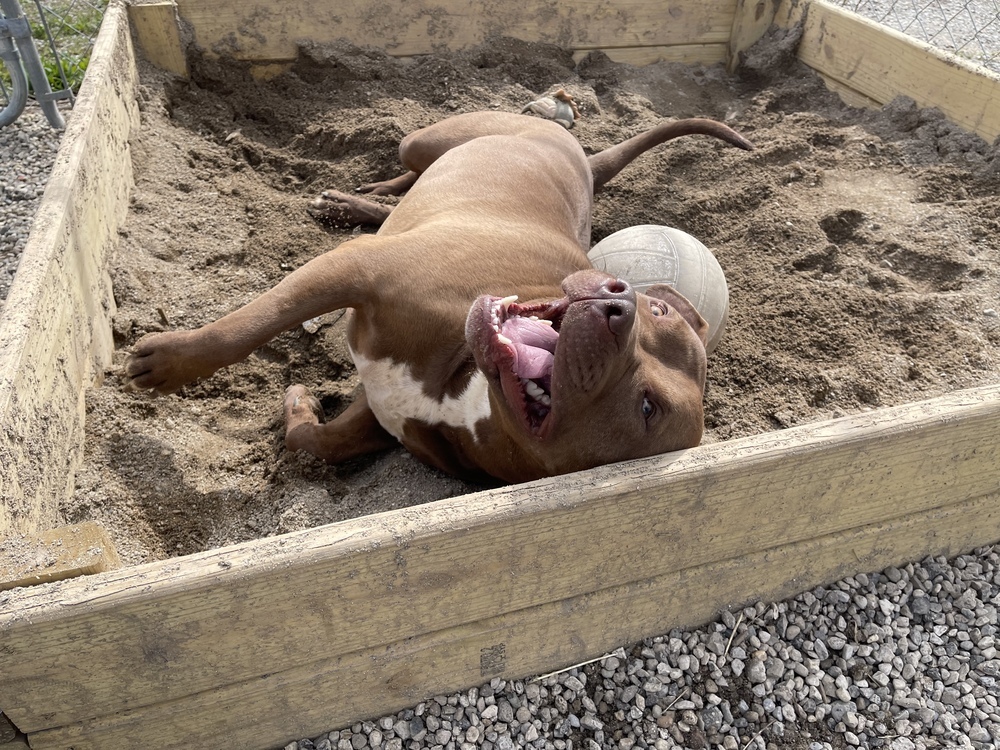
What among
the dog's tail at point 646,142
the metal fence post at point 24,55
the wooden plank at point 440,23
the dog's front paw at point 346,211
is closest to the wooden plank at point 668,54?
the wooden plank at point 440,23

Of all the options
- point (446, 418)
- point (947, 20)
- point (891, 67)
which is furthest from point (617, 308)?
point (947, 20)

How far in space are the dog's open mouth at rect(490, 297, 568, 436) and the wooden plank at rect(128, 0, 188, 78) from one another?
3459mm

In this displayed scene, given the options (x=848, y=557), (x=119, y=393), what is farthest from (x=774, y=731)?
(x=119, y=393)

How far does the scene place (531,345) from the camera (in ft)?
7.37

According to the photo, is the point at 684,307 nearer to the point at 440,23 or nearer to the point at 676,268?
the point at 676,268

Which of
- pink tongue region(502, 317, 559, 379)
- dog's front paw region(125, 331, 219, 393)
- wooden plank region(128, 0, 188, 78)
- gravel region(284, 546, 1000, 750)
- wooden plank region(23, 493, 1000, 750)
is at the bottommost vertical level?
gravel region(284, 546, 1000, 750)

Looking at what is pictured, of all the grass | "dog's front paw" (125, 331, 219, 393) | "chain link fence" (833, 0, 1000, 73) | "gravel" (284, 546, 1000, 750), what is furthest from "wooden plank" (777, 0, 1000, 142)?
the grass

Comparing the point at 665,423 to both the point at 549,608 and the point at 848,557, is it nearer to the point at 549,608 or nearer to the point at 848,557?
the point at 549,608

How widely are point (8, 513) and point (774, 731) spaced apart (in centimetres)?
203

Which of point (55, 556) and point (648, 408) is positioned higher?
point (55, 556)

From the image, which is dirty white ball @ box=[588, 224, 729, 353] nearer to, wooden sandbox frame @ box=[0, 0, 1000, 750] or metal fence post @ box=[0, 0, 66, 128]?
wooden sandbox frame @ box=[0, 0, 1000, 750]

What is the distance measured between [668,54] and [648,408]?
13.8 ft

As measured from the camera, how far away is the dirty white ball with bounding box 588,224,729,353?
305 cm

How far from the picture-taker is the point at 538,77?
17.0 feet
